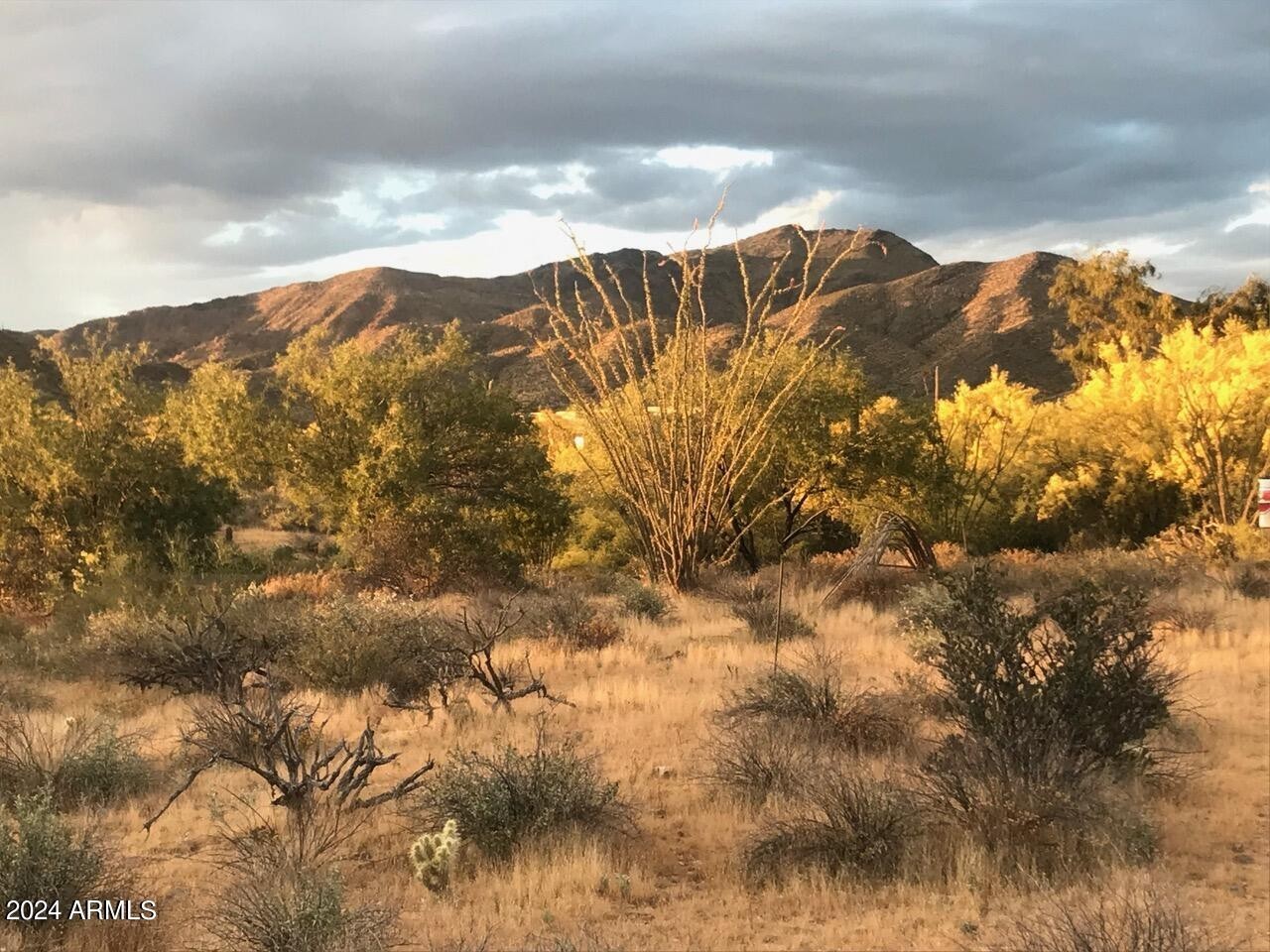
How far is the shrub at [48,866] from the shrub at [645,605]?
10.4 m

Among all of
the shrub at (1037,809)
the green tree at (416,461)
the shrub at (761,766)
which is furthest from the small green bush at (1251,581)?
the green tree at (416,461)

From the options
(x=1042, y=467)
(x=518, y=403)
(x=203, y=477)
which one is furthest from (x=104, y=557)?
(x=1042, y=467)

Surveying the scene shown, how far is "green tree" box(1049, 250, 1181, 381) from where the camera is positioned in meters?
43.0

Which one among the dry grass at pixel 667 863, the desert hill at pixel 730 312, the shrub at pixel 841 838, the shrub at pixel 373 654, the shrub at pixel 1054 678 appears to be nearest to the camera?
the dry grass at pixel 667 863

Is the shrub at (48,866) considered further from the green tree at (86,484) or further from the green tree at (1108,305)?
the green tree at (1108,305)

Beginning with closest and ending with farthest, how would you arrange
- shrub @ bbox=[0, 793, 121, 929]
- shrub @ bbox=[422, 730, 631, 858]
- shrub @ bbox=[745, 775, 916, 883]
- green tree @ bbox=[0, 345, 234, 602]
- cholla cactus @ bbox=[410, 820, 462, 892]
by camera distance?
shrub @ bbox=[0, 793, 121, 929], cholla cactus @ bbox=[410, 820, 462, 892], shrub @ bbox=[745, 775, 916, 883], shrub @ bbox=[422, 730, 631, 858], green tree @ bbox=[0, 345, 234, 602]

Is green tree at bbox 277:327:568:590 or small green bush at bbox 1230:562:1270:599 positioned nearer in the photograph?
small green bush at bbox 1230:562:1270:599

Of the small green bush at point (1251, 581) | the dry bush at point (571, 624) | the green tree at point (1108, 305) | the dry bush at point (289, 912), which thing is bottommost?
the small green bush at point (1251, 581)

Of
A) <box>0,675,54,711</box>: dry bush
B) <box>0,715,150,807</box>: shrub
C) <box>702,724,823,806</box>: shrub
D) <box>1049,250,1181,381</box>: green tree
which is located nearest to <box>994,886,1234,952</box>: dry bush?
<box>702,724,823,806</box>: shrub

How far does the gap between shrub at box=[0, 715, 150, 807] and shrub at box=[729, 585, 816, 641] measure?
7905mm

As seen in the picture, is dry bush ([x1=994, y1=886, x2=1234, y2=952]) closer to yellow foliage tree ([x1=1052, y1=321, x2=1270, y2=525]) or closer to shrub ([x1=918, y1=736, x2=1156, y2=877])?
shrub ([x1=918, y1=736, x2=1156, y2=877])

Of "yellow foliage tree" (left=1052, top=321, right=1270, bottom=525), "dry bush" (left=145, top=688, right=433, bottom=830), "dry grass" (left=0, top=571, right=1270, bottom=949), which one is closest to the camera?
"dry grass" (left=0, top=571, right=1270, bottom=949)

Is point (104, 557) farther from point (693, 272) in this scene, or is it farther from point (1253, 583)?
point (1253, 583)

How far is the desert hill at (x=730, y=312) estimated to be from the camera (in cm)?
5843
